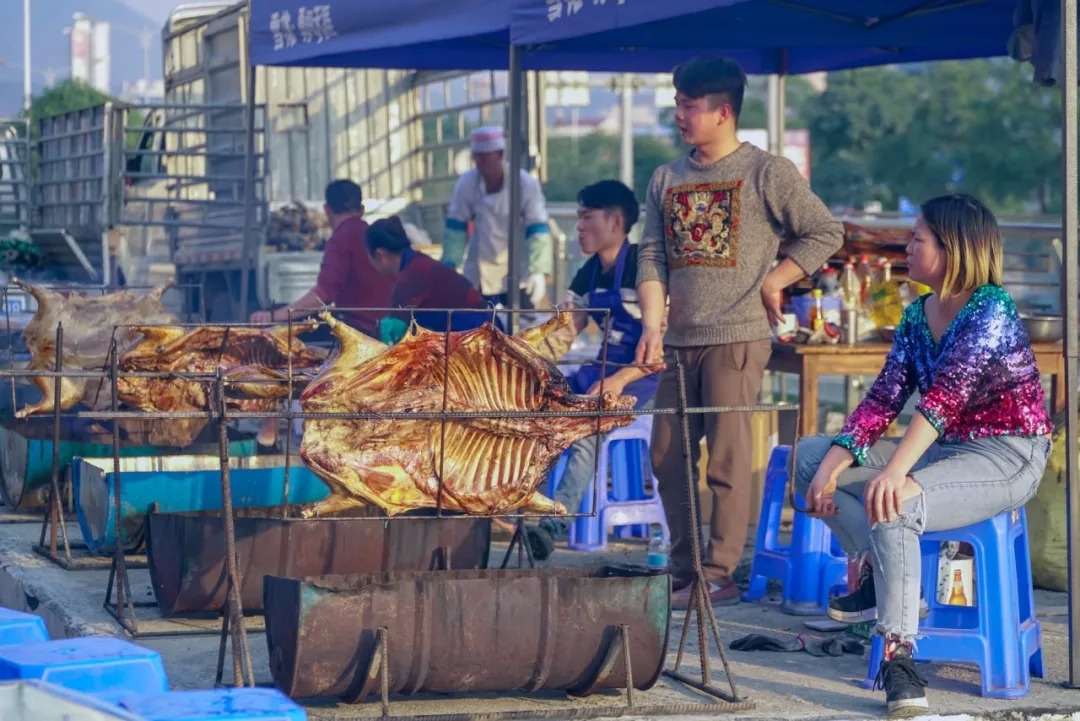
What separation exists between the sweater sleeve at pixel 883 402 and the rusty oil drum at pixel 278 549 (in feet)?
4.48

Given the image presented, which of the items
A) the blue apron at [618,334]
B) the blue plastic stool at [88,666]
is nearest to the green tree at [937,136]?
the blue apron at [618,334]

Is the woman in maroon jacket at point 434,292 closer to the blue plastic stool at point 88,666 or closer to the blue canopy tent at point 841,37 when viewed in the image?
the blue canopy tent at point 841,37

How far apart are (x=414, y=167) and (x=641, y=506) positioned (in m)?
9.91

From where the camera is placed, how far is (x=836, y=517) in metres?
4.82

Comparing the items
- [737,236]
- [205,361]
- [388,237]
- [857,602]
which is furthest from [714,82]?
[388,237]

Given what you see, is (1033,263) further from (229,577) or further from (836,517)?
(229,577)

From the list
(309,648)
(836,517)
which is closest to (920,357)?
(836,517)

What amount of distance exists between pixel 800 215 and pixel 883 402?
128cm

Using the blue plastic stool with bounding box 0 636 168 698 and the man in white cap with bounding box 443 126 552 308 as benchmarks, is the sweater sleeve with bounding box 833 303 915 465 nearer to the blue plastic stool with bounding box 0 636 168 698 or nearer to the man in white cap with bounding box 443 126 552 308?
the blue plastic stool with bounding box 0 636 168 698

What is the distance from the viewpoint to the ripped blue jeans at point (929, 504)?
448 cm

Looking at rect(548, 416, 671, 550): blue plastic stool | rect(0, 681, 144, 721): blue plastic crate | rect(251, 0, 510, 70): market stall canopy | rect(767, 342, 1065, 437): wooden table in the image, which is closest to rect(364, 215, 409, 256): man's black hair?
rect(251, 0, 510, 70): market stall canopy

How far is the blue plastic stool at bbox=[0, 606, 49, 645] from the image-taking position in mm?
3693

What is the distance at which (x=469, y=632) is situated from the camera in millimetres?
4332

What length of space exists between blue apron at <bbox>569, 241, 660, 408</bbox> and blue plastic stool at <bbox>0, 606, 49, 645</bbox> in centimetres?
363
